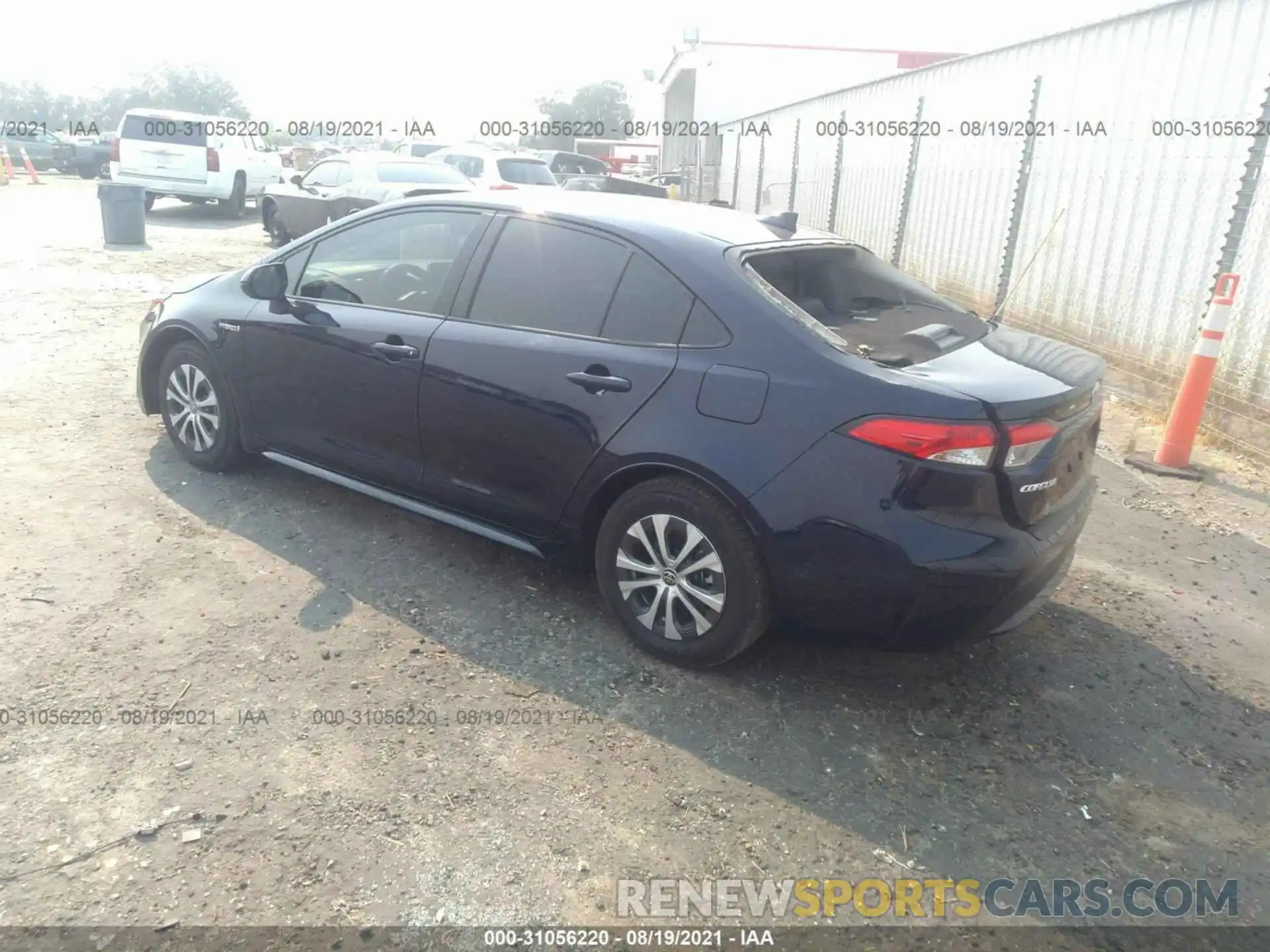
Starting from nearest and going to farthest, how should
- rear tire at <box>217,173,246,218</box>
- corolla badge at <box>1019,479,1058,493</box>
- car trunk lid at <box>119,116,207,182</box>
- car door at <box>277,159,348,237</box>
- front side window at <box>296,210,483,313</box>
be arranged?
corolla badge at <box>1019,479,1058,493</box> < front side window at <box>296,210,483,313</box> < car door at <box>277,159,348,237</box> < car trunk lid at <box>119,116,207,182</box> < rear tire at <box>217,173,246,218</box>

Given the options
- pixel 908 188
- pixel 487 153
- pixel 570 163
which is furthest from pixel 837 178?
pixel 570 163

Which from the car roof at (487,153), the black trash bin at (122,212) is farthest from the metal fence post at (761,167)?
the black trash bin at (122,212)

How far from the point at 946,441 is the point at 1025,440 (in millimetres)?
291

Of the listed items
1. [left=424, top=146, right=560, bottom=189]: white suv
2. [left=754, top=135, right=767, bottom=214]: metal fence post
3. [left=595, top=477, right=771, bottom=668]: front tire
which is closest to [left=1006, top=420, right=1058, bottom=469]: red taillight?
[left=595, top=477, right=771, bottom=668]: front tire

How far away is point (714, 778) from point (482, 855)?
755mm

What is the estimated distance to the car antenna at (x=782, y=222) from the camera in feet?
12.8

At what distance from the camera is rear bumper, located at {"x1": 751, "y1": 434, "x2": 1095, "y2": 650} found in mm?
2906

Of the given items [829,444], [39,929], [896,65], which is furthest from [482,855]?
[896,65]

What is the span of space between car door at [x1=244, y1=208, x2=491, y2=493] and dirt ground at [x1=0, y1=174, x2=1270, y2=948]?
1.43 feet

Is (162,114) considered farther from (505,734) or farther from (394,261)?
(505,734)

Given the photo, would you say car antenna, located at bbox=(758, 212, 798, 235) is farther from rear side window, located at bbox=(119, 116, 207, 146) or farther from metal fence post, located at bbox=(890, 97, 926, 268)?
rear side window, located at bbox=(119, 116, 207, 146)

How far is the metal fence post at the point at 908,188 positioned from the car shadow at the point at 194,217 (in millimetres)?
12147

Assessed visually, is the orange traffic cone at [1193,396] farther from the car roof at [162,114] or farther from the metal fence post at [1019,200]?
the car roof at [162,114]

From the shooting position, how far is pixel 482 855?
2531 mm
